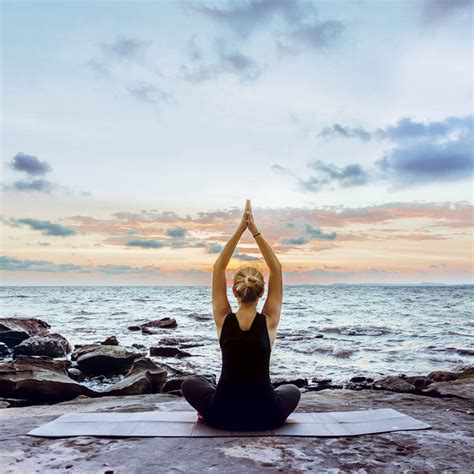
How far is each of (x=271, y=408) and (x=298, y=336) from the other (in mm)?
18149

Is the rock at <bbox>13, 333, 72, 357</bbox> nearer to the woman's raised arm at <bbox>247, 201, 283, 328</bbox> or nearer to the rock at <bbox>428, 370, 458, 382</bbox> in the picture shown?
the rock at <bbox>428, 370, 458, 382</bbox>

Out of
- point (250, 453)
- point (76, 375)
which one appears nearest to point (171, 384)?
point (76, 375)

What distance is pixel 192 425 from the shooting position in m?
5.40

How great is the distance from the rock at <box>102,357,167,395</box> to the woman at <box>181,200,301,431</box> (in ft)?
13.8

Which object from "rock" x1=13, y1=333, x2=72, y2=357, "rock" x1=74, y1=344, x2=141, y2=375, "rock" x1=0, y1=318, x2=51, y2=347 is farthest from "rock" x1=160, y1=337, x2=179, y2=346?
"rock" x1=74, y1=344, x2=141, y2=375

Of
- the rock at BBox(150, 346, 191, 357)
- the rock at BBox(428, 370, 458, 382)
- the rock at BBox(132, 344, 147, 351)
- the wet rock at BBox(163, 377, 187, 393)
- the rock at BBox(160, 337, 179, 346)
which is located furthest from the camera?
the rock at BBox(160, 337, 179, 346)

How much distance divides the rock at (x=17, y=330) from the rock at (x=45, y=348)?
3.08m

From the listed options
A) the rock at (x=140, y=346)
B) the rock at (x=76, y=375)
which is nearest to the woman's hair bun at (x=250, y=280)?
the rock at (x=76, y=375)

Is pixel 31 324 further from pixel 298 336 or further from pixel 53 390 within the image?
pixel 53 390

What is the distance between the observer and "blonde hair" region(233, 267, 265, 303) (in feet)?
16.5

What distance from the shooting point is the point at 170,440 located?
15.9ft

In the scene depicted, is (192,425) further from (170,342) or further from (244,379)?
(170,342)

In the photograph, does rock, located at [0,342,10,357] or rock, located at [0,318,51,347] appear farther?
rock, located at [0,318,51,347]

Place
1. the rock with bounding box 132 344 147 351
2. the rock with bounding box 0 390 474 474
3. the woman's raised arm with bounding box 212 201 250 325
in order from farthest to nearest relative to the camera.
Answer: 1. the rock with bounding box 132 344 147 351
2. the woman's raised arm with bounding box 212 201 250 325
3. the rock with bounding box 0 390 474 474
